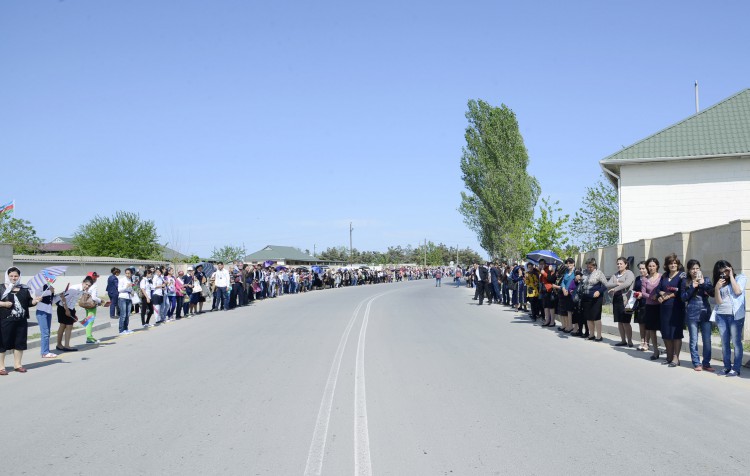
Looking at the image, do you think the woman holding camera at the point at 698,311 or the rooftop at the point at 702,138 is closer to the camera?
the woman holding camera at the point at 698,311

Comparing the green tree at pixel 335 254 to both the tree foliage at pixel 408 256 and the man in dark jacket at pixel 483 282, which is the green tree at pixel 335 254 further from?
the man in dark jacket at pixel 483 282

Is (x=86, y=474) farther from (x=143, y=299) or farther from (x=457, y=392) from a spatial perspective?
(x=143, y=299)

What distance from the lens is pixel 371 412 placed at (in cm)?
732

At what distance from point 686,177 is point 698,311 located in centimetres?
1921

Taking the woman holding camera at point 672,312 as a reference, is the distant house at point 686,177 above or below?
above

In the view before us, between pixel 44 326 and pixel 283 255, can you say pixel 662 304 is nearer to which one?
pixel 44 326

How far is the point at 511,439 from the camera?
6.14 metres

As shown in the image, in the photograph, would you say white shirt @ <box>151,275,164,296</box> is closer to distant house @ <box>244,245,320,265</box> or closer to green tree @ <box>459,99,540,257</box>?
green tree @ <box>459,99,540,257</box>

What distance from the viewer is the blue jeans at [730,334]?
9797 mm

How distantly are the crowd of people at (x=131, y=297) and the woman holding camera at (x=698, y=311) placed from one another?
420 inches

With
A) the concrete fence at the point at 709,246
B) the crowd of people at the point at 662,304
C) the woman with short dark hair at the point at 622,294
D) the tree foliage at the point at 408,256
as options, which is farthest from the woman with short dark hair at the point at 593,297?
the tree foliage at the point at 408,256

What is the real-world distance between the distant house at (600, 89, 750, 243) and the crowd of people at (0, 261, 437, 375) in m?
17.1

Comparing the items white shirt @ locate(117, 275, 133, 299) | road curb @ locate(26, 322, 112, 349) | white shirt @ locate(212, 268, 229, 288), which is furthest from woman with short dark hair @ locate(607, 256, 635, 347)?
white shirt @ locate(212, 268, 229, 288)

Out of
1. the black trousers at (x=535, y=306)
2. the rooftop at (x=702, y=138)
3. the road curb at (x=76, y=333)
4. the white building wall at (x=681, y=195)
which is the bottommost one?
the road curb at (x=76, y=333)
